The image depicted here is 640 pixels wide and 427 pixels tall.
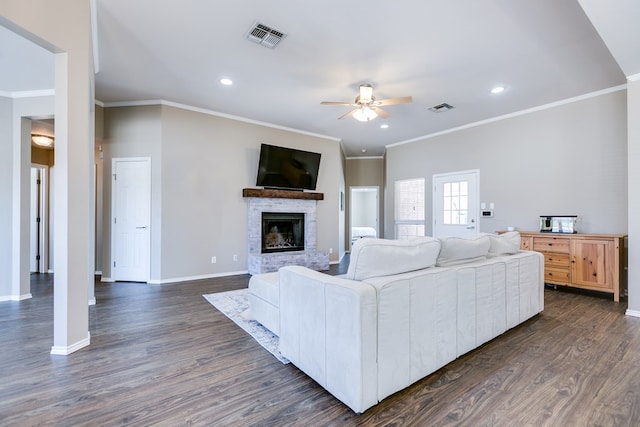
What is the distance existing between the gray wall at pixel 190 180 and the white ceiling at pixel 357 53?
0.39m

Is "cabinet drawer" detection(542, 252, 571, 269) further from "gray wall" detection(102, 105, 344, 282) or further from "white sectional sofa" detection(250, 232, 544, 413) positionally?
"gray wall" detection(102, 105, 344, 282)

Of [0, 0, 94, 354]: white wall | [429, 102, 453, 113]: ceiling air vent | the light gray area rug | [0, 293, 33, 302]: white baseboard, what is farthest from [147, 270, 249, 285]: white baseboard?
[429, 102, 453, 113]: ceiling air vent

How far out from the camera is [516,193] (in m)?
4.99

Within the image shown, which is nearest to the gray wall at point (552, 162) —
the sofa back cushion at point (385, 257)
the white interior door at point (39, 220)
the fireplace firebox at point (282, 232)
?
the fireplace firebox at point (282, 232)

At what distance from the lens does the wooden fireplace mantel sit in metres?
5.26

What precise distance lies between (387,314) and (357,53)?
277 cm

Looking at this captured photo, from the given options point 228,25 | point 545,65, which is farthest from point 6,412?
point 545,65

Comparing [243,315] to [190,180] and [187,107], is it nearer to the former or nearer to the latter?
[190,180]

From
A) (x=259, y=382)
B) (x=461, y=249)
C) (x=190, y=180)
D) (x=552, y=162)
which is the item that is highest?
(x=552, y=162)

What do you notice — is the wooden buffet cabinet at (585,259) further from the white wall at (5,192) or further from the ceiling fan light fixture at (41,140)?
the ceiling fan light fixture at (41,140)

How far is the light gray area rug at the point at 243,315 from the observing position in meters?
2.41

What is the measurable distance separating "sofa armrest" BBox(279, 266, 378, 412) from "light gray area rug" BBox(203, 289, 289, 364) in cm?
42

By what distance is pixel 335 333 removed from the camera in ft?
5.34

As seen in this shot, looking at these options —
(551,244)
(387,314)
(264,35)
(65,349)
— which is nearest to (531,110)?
(551,244)
